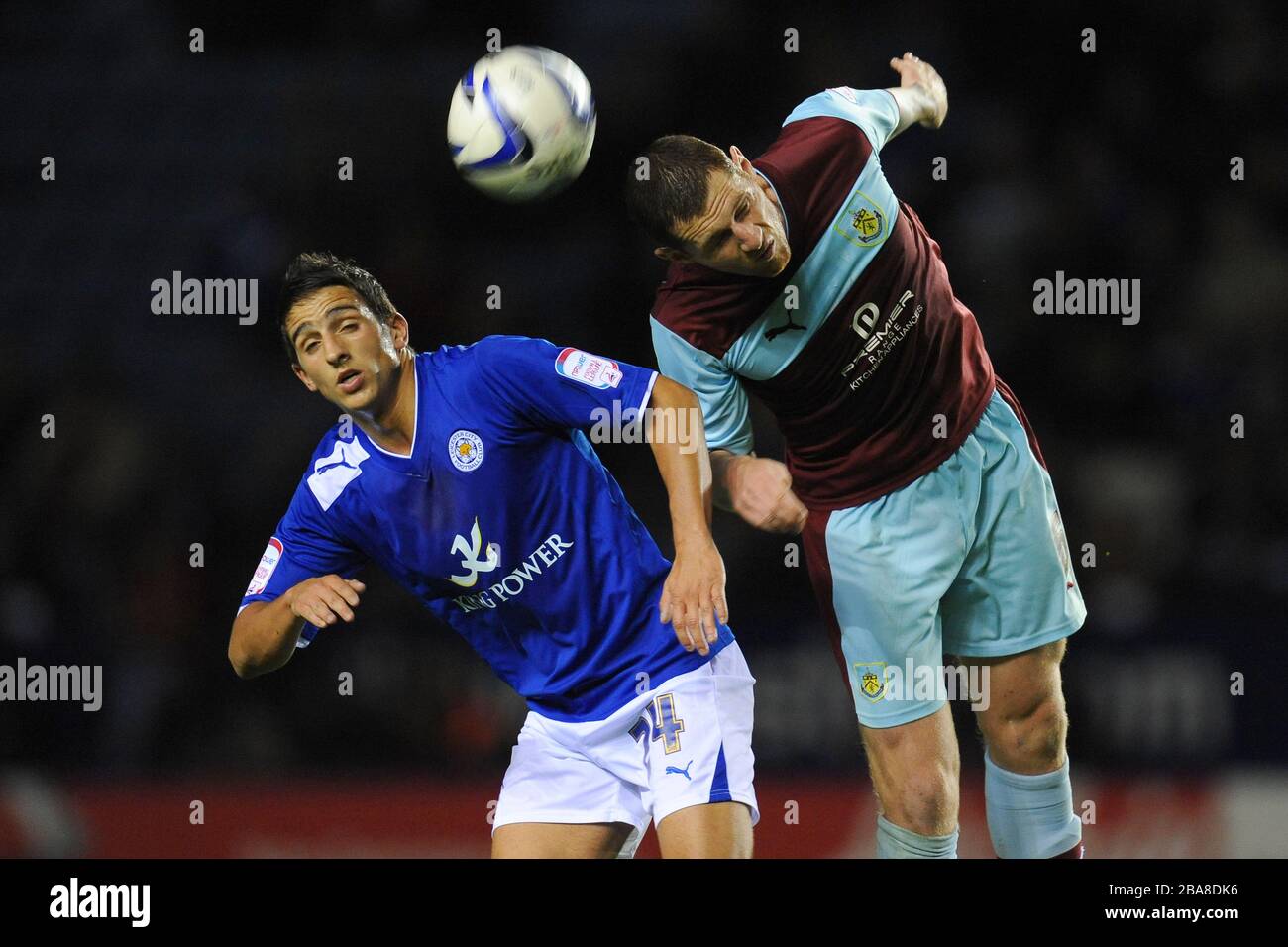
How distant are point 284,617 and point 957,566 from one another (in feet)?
5.57

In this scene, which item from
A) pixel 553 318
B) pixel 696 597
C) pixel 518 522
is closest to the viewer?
pixel 696 597

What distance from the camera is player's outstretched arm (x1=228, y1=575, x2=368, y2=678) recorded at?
3.58m

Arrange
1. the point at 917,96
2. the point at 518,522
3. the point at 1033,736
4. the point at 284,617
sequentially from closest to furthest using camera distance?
the point at 284,617 < the point at 518,522 < the point at 1033,736 < the point at 917,96

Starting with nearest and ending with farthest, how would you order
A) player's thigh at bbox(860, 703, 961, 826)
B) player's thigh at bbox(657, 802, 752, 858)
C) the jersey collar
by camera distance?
player's thigh at bbox(657, 802, 752, 858)
the jersey collar
player's thigh at bbox(860, 703, 961, 826)

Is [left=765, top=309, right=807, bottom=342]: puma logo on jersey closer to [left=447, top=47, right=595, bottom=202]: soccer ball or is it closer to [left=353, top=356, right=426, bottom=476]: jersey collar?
[left=447, top=47, right=595, bottom=202]: soccer ball

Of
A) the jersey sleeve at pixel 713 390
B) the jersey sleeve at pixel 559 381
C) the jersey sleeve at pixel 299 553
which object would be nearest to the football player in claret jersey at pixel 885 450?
the jersey sleeve at pixel 713 390

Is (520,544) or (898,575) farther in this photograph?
(898,575)

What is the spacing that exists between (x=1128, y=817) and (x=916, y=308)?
231cm

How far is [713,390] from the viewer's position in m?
4.21

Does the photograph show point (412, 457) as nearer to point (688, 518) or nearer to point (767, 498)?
point (688, 518)

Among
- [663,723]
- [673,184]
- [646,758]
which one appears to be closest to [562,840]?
[646,758]

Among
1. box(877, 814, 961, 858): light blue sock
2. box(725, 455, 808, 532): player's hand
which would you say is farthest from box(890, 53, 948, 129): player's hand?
box(877, 814, 961, 858): light blue sock
